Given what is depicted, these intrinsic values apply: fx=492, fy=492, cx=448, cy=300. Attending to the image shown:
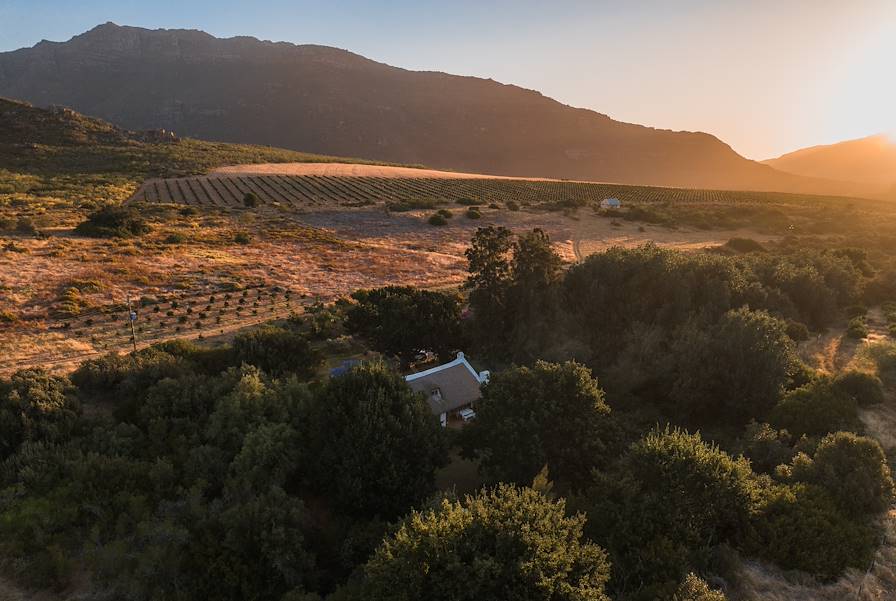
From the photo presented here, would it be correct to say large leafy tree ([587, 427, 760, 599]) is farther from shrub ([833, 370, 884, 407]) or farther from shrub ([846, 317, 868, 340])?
shrub ([846, 317, 868, 340])

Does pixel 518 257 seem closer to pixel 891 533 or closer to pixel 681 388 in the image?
pixel 681 388

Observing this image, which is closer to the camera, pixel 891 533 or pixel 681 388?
pixel 891 533

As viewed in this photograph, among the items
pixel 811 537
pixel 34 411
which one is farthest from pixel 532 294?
pixel 34 411

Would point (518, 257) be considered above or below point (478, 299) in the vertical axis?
above

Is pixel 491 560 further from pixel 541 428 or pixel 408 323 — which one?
pixel 408 323

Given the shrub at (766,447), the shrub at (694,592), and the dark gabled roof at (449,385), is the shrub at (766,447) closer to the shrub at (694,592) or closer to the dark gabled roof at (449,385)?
the shrub at (694,592)

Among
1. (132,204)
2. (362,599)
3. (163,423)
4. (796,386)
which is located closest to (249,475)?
(163,423)

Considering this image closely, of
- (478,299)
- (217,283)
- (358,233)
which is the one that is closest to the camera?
(478,299)

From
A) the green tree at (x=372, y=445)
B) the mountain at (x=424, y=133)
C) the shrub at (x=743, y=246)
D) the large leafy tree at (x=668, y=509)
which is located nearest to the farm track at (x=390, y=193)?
the shrub at (x=743, y=246)
